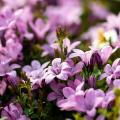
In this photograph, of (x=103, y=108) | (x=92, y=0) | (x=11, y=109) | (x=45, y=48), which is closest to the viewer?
(x=103, y=108)

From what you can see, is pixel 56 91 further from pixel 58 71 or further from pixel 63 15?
pixel 63 15

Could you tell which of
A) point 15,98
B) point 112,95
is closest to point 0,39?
point 15,98

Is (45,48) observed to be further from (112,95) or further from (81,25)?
(81,25)

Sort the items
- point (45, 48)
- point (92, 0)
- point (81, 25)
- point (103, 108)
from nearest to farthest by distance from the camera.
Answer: point (103, 108)
point (45, 48)
point (81, 25)
point (92, 0)

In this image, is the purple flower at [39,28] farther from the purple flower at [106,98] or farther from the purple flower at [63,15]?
the purple flower at [106,98]

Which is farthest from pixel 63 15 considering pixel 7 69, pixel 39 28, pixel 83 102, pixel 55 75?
pixel 83 102

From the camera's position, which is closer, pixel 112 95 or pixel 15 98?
pixel 112 95

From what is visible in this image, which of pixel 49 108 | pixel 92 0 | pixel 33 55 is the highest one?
pixel 92 0
